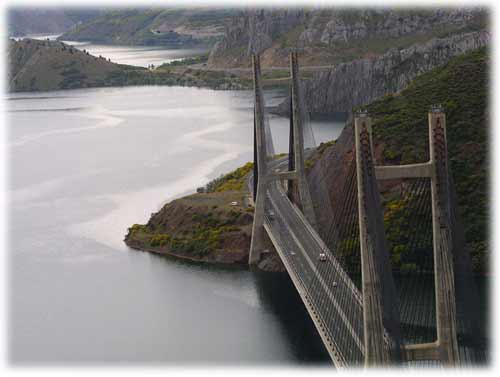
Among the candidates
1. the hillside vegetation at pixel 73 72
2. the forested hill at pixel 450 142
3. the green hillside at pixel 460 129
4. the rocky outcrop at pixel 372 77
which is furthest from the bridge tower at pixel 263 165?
the hillside vegetation at pixel 73 72

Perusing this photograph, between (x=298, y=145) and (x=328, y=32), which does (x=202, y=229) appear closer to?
(x=298, y=145)

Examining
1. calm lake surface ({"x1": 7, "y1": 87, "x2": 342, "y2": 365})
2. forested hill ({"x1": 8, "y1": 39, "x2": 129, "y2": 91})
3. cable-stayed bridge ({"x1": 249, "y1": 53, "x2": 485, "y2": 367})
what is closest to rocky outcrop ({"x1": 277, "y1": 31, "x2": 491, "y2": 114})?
calm lake surface ({"x1": 7, "y1": 87, "x2": 342, "y2": 365})

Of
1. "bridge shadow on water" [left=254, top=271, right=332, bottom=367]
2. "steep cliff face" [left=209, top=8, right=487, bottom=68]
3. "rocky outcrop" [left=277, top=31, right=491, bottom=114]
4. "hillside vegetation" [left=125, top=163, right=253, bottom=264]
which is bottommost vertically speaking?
"bridge shadow on water" [left=254, top=271, right=332, bottom=367]

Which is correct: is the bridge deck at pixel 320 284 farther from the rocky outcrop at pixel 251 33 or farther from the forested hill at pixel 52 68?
the forested hill at pixel 52 68

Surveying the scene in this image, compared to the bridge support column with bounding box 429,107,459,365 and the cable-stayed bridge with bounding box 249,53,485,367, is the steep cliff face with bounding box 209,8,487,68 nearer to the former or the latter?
the cable-stayed bridge with bounding box 249,53,485,367

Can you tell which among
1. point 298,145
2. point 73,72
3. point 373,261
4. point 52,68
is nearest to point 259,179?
point 298,145

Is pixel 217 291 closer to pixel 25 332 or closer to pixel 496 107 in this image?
pixel 25 332

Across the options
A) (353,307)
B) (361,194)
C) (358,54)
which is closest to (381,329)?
(361,194)
